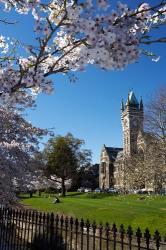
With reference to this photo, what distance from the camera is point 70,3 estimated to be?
5234 mm

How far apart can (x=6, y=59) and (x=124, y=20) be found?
2.61 meters

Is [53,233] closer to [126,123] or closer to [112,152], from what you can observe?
Result: [126,123]

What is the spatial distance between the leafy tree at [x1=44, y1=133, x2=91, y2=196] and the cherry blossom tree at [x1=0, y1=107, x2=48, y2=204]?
5583 centimetres

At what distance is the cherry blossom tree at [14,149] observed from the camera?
11867 millimetres

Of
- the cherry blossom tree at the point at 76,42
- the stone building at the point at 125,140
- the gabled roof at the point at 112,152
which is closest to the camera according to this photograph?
the cherry blossom tree at the point at 76,42

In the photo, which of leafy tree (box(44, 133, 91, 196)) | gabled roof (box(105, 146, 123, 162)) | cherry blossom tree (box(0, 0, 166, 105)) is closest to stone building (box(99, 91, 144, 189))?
gabled roof (box(105, 146, 123, 162))

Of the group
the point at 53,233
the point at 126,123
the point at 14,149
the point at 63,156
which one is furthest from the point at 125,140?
the point at 53,233

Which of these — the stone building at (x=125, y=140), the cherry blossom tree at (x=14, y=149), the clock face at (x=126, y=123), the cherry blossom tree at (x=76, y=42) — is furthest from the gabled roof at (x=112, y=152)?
the cherry blossom tree at (x=76, y=42)

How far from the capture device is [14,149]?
44.4 ft

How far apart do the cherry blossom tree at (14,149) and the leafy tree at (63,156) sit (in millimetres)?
55829

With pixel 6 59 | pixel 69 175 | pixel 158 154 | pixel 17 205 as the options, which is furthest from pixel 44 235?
pixel 69 175

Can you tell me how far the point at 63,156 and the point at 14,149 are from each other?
190 ft

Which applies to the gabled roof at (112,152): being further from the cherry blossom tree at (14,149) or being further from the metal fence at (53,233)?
the metal fence at (53,233)

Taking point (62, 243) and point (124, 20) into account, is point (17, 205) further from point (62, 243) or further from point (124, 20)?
point (124, 20)
